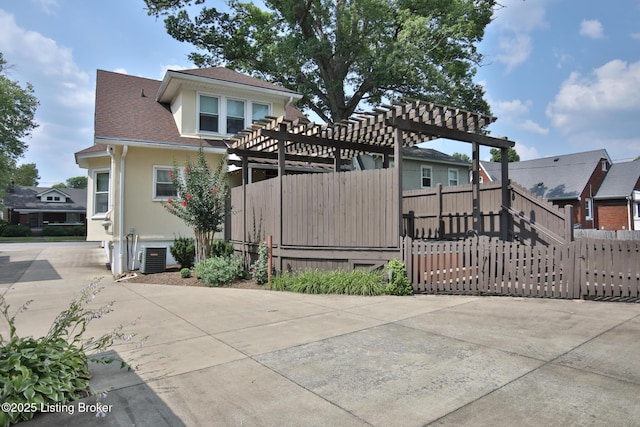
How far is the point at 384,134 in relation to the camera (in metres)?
10.5

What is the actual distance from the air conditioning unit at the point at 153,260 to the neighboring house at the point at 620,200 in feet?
115

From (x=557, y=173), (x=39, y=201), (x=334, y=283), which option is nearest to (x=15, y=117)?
(x=39, y=201)

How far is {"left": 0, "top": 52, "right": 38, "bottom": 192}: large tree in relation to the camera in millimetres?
31531

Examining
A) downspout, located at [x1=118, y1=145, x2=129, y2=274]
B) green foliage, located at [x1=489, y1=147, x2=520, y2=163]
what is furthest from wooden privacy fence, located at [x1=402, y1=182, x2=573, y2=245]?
green foliage, located at [x1=489, y1=147, x2=520, y2=163]

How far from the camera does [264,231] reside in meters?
9.67

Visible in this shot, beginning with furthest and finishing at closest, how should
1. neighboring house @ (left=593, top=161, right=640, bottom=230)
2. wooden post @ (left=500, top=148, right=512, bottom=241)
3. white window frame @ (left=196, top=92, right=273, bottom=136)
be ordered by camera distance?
neighboring house @ (left=593, top=161, right=640, bottom=230)
white window frame @ (left=196, top=92, right=273, bottom=136)
wooden post @ (left=500, top=148, right=512, bottom=241)

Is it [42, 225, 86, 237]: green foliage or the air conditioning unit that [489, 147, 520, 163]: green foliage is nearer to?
the air conditioning unit

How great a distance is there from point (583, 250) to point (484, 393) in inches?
209

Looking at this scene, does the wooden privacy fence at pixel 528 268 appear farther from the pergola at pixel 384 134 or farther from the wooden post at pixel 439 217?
the wooden post at pixel 439 217

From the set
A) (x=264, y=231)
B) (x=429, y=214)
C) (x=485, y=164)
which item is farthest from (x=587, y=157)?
Result: (x=264, y=231)

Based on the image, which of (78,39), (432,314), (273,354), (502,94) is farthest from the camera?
(502,94)

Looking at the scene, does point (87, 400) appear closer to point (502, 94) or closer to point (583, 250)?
point (583, 250)

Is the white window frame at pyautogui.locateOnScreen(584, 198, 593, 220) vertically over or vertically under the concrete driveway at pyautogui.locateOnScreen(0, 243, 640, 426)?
over

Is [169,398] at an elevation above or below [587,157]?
below
